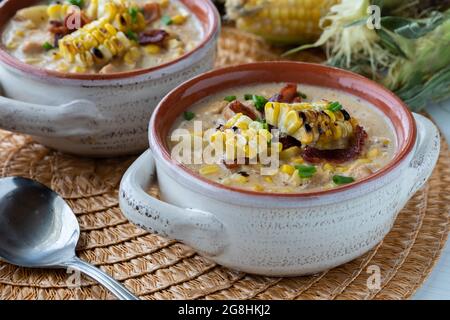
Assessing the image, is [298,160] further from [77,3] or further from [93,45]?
[77,3]

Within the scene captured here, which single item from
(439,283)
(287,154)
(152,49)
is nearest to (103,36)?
(152,49)

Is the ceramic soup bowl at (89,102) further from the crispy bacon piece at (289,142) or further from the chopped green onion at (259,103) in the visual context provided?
the crispy bacon piece at (289,142)

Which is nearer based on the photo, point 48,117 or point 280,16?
point 48,117

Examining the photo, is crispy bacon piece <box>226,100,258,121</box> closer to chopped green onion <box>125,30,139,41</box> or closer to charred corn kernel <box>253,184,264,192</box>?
charred corn kernel <box>253,184,264,192</box>

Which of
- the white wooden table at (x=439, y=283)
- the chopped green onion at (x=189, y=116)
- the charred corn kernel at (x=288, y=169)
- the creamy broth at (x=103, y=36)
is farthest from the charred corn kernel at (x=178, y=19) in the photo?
the white wooden table at (x=439, y=283)

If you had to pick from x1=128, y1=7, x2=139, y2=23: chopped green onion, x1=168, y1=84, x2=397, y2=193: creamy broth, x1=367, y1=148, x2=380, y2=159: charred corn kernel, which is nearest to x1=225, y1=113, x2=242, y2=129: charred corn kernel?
x1=168, y1=84, x2=397, y2=193: creamy broth

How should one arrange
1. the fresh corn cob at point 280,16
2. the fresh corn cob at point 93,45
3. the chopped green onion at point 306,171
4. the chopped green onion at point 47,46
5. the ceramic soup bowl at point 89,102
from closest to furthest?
the chopped green onion at point 306,171, the ceramic soup bowl at point 89,102, the fresh corn cob at point 93,45, the chopped green onion at point 47,46, the fresh corn cob at point 280,16
